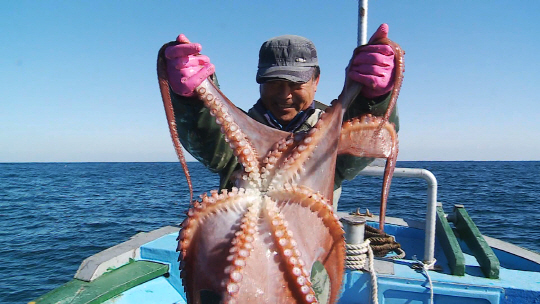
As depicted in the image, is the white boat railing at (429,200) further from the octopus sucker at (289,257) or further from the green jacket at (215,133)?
the octopus sucker at (289,257)

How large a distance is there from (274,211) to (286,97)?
898mm

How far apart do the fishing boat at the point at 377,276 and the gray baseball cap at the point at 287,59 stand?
281 cm

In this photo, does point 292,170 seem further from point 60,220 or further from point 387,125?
point 60,220

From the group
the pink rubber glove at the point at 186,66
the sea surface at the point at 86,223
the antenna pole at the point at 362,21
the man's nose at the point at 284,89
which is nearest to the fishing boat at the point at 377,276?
the antenna pole at the point at 362,21

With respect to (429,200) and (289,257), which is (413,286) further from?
(289,257)

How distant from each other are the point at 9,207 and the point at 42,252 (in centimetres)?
1542

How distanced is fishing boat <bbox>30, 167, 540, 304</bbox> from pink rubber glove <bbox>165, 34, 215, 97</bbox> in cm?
331

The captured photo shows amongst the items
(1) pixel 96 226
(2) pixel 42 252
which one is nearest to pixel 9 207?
(1) pixel 96 226

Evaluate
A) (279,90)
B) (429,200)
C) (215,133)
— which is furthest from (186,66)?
(429,200)

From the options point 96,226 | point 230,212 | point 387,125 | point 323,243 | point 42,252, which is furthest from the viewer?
point 96,226

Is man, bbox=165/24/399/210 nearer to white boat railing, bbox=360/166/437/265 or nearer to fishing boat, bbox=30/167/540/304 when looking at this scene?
fishing boat, bbox=30/167/540/304

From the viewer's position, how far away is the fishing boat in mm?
4184

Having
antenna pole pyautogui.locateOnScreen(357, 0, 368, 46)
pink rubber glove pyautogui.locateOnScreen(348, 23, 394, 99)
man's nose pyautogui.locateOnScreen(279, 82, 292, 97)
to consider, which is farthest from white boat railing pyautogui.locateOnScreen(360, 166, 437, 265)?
pink rubber glove pyautogui.locateOnScreen(348, 23, 394, 99)

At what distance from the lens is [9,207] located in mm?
26438
